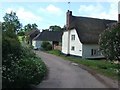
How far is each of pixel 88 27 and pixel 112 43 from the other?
22730mm

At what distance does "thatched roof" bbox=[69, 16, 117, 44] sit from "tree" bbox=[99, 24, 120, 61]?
58.9ft

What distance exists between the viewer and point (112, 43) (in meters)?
28.1

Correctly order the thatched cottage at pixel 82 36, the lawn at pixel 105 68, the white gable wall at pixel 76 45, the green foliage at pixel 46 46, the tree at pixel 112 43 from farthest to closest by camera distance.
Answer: the green foliage at pixel 46 46
the white gable wall at pixel 76 45
the thatched cottage at pixel 82 36
the tree at pixel 112 43
the lawn at pixel 105 68

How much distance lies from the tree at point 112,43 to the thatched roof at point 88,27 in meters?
18.0

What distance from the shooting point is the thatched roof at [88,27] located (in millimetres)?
47797

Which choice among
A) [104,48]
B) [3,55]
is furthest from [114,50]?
[3,55]

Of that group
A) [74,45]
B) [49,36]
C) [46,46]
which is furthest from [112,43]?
[49,36]

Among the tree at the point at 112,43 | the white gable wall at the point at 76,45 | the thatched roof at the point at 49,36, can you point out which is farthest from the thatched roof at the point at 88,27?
the thatched roof at the point at 49,36

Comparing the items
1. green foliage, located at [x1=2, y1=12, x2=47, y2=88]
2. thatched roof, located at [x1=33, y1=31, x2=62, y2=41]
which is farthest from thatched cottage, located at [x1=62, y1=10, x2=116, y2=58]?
green foliage, located at [x1=2, y1=12, x2=47, y2=88]

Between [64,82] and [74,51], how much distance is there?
3092 cm

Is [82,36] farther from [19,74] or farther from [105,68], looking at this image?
[19,74]

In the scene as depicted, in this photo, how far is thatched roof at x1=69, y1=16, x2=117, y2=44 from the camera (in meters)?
47.8

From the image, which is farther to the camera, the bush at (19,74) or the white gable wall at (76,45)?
the white gable wall at (76,45)

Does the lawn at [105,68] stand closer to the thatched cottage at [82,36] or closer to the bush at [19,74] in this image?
the bush at [19,74]
